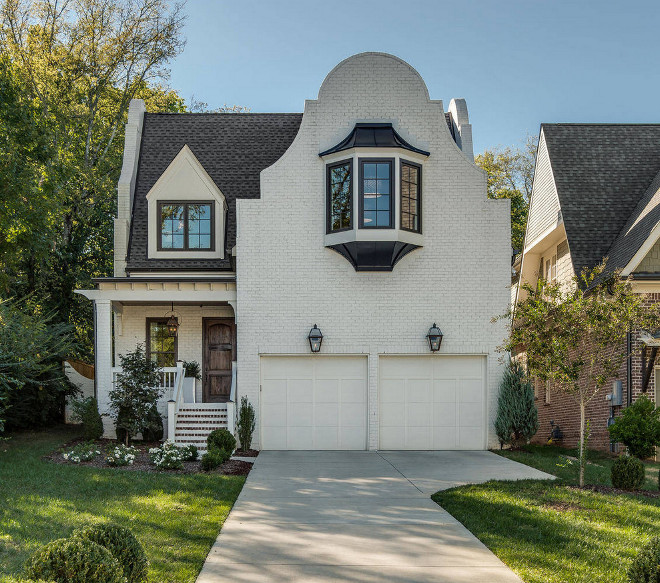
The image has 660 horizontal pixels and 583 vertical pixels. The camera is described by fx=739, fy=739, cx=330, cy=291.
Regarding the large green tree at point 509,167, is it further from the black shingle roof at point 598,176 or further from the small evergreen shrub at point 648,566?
the small evergreen shrub at point 648,566

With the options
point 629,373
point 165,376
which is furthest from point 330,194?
point 629,373

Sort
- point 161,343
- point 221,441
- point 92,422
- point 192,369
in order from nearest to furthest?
point 221,441
point 92,422
point 192,369
point 161,343

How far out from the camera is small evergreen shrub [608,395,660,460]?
15.0 m

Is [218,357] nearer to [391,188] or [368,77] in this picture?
[391,188]

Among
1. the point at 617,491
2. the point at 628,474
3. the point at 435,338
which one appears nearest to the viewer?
the point at 617,491

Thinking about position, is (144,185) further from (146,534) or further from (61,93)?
(146,534)

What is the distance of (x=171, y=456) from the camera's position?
44.8 feet

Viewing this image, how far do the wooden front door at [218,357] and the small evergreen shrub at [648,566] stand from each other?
14586 millimetres

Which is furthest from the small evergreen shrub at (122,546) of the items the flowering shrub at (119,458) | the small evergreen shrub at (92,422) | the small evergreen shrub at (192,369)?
the small evergreen shrub at (192,369)

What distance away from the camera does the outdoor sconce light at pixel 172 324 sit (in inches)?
762

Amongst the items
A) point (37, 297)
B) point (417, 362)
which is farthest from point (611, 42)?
point (37, 297)

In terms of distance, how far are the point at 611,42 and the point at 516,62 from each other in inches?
90.0

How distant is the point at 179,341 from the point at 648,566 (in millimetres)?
15358

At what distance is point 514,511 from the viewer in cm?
955
